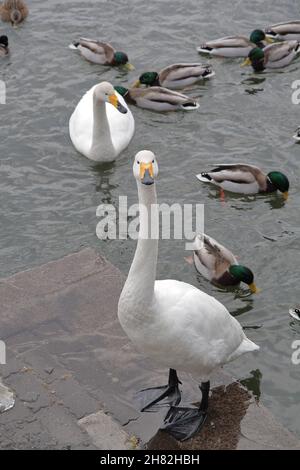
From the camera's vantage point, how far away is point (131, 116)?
13.1m

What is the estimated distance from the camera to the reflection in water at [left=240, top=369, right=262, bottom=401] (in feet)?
28.1

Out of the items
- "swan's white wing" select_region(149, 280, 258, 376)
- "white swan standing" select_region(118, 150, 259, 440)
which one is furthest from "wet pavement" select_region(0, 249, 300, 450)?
"swan's white wing" select_region(149, 280, 258, 376)

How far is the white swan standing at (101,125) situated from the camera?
39.8 ft

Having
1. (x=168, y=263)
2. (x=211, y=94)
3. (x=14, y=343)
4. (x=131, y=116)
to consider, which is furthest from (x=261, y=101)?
(x=14, y=343)

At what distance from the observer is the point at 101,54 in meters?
14.7

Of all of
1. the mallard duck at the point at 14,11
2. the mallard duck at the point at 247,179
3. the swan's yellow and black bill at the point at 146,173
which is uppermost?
the swan's yellow and black bill at the point at 146,173

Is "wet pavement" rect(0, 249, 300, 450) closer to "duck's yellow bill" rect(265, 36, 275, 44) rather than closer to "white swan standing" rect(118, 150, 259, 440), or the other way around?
"white swan standing" rect(118, 150, 259, 440)

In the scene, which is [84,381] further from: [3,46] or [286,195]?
[3,46]

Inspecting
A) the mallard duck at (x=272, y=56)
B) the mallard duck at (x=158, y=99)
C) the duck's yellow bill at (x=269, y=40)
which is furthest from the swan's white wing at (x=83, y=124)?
the duck's yellow bill at (x=269, y=40)

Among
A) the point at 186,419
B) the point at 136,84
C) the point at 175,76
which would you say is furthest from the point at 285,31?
the point at 186,419

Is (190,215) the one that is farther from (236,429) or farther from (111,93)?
(236,429)

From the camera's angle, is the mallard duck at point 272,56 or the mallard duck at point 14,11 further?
the mallard duck at point 14,11

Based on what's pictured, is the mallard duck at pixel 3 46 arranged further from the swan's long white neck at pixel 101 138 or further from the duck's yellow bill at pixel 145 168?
the duck's yellow bill at pixel 145 168

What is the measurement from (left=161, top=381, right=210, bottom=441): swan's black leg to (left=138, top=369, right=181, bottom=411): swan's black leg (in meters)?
0.08
